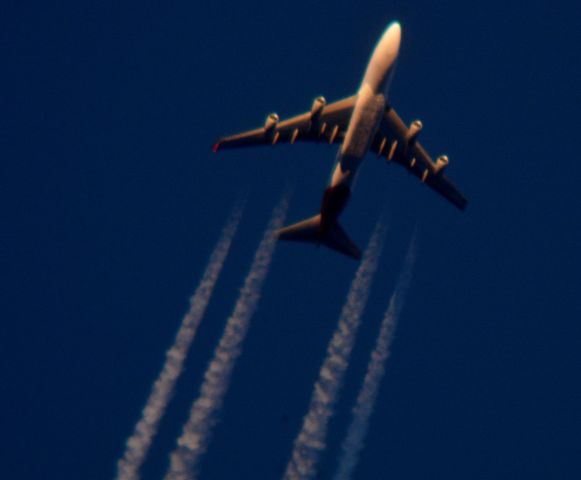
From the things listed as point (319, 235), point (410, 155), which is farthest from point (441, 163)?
point (319, 235)

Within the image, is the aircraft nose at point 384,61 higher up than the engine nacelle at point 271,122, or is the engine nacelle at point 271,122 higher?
the aircraft nose at point 384,61

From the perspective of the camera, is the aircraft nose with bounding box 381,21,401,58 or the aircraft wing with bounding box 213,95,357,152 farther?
the aircraft wing with bounding box 213,95,357,152

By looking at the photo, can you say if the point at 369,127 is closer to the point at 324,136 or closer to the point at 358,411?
Answer: the point at 324,136

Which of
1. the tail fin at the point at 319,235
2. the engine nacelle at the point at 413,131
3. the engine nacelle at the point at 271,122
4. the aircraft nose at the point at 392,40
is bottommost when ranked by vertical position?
the tail fin at the point at 319,235

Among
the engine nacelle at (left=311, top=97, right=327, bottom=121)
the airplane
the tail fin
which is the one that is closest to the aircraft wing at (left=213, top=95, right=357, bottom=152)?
the airplane

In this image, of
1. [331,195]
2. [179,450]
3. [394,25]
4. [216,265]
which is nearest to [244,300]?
[216,265]

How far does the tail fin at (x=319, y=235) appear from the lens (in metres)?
77.4

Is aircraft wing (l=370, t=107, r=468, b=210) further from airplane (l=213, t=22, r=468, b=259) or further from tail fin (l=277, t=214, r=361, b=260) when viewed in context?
tail fin (l=277, t=214, r=361, b=260)

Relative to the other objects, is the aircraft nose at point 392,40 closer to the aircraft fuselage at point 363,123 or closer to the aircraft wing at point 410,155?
the aircraft fuselage at point 363,123

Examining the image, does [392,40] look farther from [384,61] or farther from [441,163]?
[441,163]

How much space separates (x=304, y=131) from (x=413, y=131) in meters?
10.2

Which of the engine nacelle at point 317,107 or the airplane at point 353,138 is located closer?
the airplane at point 353,138

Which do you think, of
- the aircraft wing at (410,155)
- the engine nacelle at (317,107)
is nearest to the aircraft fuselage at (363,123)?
the engine nacelle at (317,107)

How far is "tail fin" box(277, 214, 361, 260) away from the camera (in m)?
77.4
